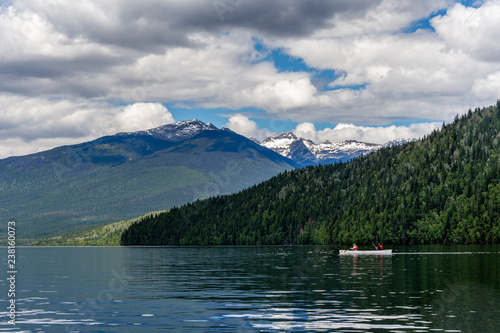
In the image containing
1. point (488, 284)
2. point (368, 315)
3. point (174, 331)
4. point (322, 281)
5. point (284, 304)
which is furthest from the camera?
point (322, 281)

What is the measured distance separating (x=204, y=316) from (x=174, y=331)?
305 inches

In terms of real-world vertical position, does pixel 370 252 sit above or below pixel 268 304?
below

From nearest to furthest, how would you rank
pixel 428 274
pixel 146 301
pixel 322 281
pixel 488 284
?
pixel 146 301 < pixel 488 284 < pixel 322 281 < pixel 428 274

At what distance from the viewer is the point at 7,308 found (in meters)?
61.4

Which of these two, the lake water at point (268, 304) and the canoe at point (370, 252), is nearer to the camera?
the lake water at point (268, 304)

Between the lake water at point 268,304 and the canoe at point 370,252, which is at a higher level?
the lake water at point 268,304

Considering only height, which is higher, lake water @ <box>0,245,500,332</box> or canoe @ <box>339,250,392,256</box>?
lake water @ <box>0,245,500,332</box>

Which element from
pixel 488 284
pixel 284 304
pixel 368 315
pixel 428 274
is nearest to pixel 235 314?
pixel 284 304

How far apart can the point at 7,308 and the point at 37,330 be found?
640 inches

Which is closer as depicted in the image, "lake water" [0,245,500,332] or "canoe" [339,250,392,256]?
"lake water" [0,245,500,332]

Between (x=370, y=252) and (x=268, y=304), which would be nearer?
(x=268, y=304)

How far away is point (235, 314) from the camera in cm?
5453

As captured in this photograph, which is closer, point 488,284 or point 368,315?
point 368,315

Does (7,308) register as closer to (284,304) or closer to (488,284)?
(284,304)
